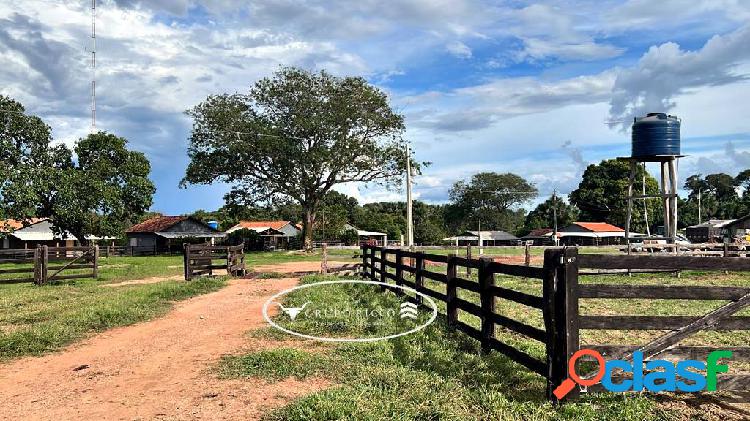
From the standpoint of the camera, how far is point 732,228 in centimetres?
6556

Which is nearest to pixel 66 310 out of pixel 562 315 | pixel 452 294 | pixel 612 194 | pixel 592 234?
pixel 452 294

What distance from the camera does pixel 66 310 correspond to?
12.9 metres

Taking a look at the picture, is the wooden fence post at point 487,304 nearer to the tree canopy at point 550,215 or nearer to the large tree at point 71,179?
the large tree at point 71,179

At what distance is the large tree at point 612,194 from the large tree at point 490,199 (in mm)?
13746

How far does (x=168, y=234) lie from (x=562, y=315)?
6602 cm

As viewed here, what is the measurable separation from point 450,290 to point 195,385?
4602mm

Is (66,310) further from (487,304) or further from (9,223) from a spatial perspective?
(9,223)

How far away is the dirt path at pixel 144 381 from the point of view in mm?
5676

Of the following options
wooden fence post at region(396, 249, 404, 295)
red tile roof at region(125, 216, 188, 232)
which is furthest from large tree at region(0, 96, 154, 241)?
wooden fence post at region(396, 249, 404, 295)

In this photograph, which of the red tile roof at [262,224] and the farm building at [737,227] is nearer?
the farm building at [737,227]

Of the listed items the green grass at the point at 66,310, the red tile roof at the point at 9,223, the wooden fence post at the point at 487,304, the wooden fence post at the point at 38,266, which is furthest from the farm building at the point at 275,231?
the wooden fence post at the point at 487,304

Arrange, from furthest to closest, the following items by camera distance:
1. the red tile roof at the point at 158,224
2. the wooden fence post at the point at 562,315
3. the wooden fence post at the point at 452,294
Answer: the red tile roof at the point at 158,224 < the wooden fence post at the point at 452,294 < the wooden fence post at the point at 562,315

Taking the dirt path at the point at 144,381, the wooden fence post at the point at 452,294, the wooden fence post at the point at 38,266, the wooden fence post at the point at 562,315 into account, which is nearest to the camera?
the wooden fence post at the point at 562,315

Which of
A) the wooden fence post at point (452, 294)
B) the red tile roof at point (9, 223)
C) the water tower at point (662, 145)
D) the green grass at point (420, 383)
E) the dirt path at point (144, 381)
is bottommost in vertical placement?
the dirt path at point (144, 381)
